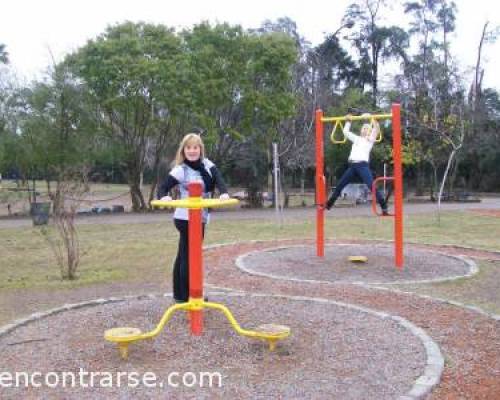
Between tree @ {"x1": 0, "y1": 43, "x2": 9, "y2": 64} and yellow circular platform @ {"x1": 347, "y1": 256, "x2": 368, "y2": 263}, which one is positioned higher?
tree @ {"x1": 0, "y1": 43, "x2": 9, "y2": 64}

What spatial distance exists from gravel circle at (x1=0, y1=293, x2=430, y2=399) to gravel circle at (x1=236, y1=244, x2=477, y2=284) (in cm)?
197

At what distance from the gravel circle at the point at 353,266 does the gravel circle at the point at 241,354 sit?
197cm

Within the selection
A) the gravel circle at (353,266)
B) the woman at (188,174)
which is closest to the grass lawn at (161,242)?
the gravel circle at (353,266)

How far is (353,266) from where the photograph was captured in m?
8.19

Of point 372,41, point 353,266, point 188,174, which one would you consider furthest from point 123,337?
point 372,41

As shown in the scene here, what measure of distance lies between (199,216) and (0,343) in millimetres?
1885

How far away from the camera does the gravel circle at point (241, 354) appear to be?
3658 mm

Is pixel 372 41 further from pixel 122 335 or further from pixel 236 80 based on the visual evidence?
pixel 122 335

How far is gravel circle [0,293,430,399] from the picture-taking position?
366 cm

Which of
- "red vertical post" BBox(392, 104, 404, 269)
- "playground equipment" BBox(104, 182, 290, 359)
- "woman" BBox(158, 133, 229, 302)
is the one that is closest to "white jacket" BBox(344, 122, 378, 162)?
"red vertical post" BBox(392, 104, 404, 269)

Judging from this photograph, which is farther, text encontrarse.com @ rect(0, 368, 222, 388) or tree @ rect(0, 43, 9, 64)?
tree @ rect(0, 43, 9, 64)

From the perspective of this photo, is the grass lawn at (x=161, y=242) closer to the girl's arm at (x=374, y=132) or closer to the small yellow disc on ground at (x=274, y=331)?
the girl's arm at (x=374, y=132)

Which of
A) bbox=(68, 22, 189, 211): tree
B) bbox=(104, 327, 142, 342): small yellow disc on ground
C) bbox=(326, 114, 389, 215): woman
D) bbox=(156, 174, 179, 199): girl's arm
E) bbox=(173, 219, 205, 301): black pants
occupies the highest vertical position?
bbox=(68, 22, 189, 211): tree

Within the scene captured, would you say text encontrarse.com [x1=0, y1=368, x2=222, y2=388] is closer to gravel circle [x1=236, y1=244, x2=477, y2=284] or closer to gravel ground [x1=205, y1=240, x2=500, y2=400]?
gravel ground [x1=205, y1=240, x2=500, y2=400]
